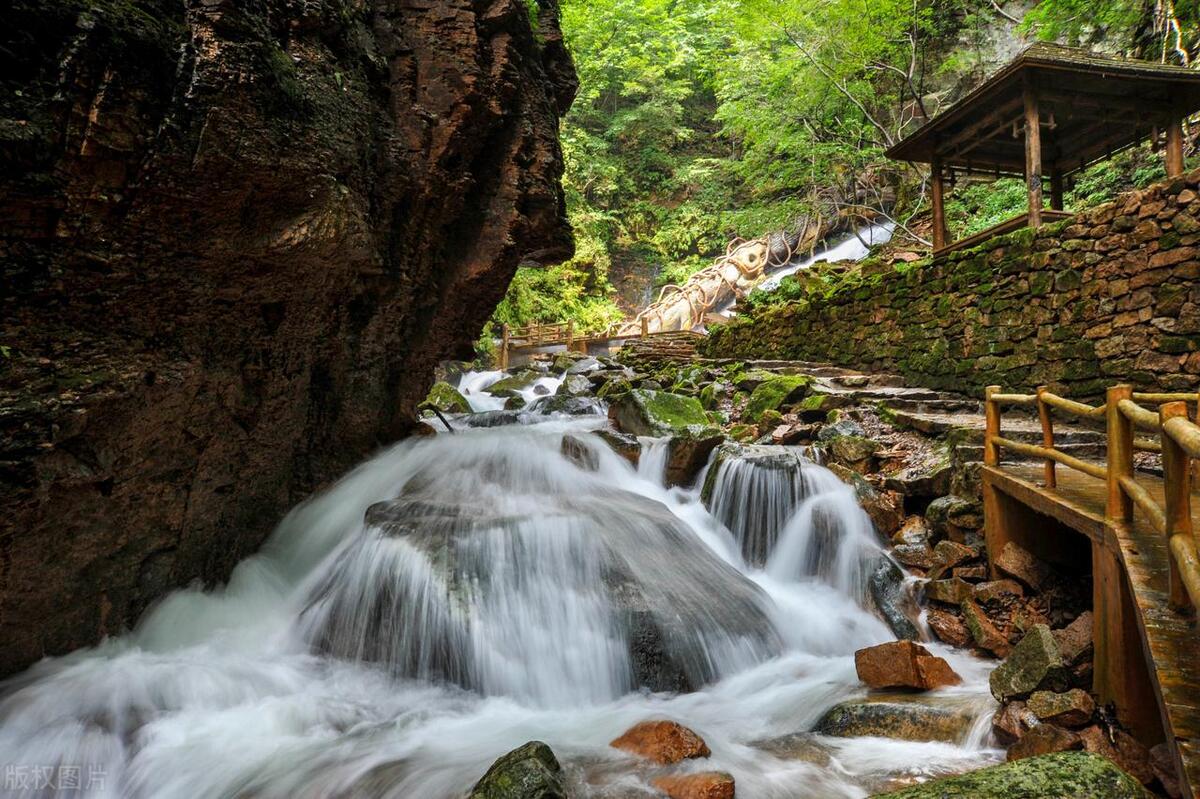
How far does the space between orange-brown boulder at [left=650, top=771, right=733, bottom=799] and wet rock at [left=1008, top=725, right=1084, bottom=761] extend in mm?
1402

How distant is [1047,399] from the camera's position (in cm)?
429

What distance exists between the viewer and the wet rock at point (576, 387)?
565 inches

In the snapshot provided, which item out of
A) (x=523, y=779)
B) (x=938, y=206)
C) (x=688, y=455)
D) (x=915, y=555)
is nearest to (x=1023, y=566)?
(x=915, y=555)

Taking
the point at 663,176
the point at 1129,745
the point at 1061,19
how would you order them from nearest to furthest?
the point at 1129,745 < the point at 1061,19 < the point at 663,176

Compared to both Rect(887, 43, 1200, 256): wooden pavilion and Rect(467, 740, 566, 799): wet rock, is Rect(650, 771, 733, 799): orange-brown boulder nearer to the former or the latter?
Rect(467, 740, 566, 799): wet rock

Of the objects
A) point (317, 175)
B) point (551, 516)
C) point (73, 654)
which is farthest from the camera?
point (551, 516)

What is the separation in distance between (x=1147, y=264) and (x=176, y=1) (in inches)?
362

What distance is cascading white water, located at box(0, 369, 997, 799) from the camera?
322 cm

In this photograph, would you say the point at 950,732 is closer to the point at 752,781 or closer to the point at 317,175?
the point at 752,781

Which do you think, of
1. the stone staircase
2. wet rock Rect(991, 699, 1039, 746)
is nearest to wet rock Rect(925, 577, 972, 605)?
the stone staircase

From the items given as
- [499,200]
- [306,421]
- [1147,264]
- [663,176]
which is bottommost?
[306,421]

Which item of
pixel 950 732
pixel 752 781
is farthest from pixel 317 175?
pixel 950 732

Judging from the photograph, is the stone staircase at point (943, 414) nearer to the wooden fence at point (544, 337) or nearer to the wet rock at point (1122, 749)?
the wet rock at point (1122, 749)

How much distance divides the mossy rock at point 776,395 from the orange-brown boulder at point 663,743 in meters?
6.47
